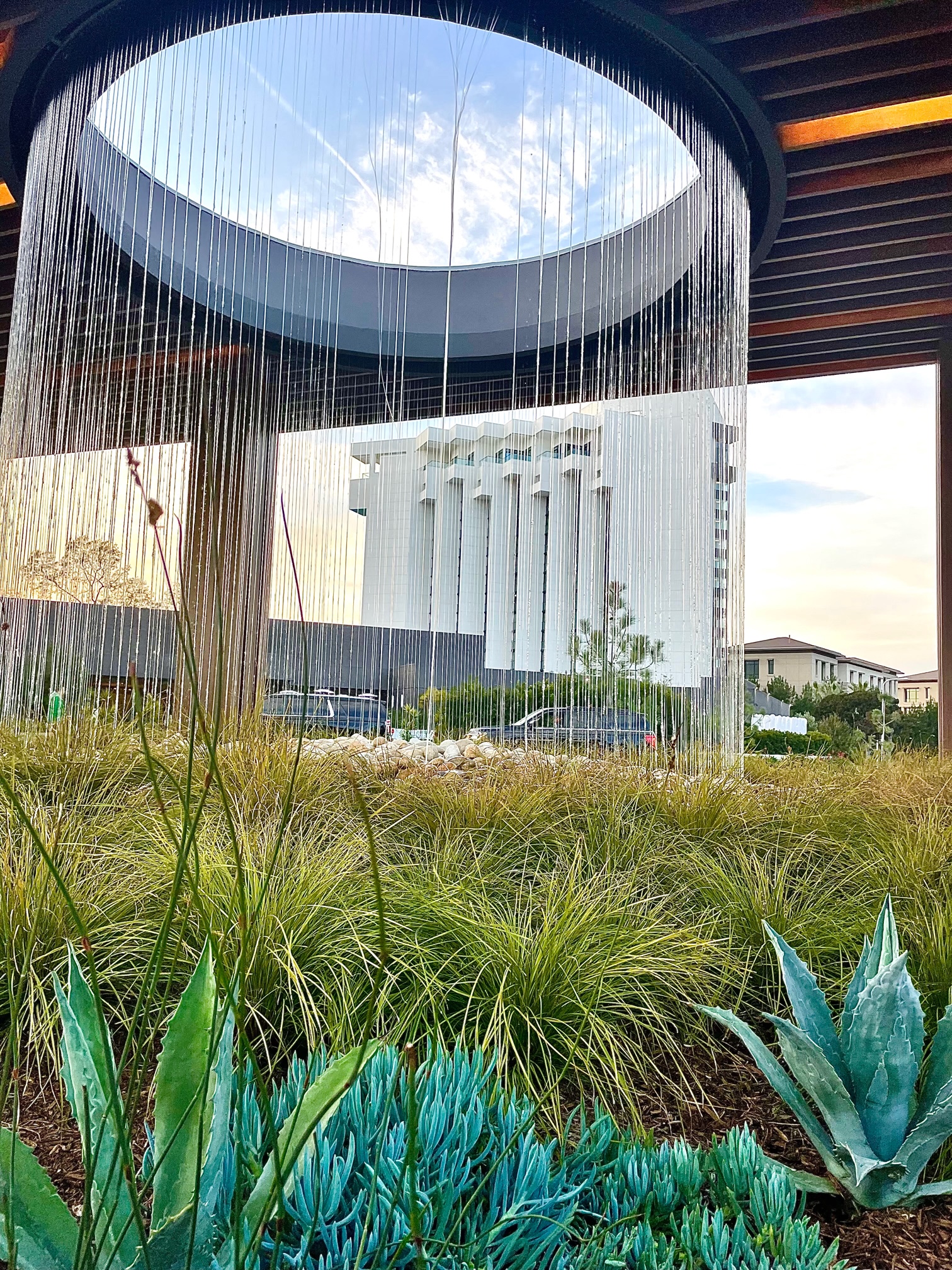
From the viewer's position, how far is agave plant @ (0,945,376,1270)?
97 centimetres

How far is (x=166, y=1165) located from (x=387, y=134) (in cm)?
734

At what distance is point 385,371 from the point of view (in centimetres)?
848


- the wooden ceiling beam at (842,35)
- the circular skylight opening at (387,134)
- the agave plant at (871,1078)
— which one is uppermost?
the circular skylight opening at (387,134)

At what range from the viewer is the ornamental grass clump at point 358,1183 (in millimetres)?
974

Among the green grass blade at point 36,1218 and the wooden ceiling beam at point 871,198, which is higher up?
the wooden ceiling beam at point 871,198

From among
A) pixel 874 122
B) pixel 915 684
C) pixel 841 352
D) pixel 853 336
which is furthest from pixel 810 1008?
pixel 915 684

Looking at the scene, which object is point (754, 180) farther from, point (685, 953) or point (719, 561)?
point (685, 953)

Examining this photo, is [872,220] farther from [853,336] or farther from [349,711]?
[349,711]

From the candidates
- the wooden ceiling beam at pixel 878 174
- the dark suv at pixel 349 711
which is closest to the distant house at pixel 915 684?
the dark suv at pixel 349 711

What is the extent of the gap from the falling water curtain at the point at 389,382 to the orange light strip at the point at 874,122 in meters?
0.53

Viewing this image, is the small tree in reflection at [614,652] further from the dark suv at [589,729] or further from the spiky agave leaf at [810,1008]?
the spiky agave leaf at [810,1008]

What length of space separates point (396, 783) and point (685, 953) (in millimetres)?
1951

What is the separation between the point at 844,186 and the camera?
18.8ft

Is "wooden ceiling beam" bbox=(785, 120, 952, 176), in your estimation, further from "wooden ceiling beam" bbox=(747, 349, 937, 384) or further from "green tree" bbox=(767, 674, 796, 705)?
"green tree" bbox=(767, 674, 796, 705)
